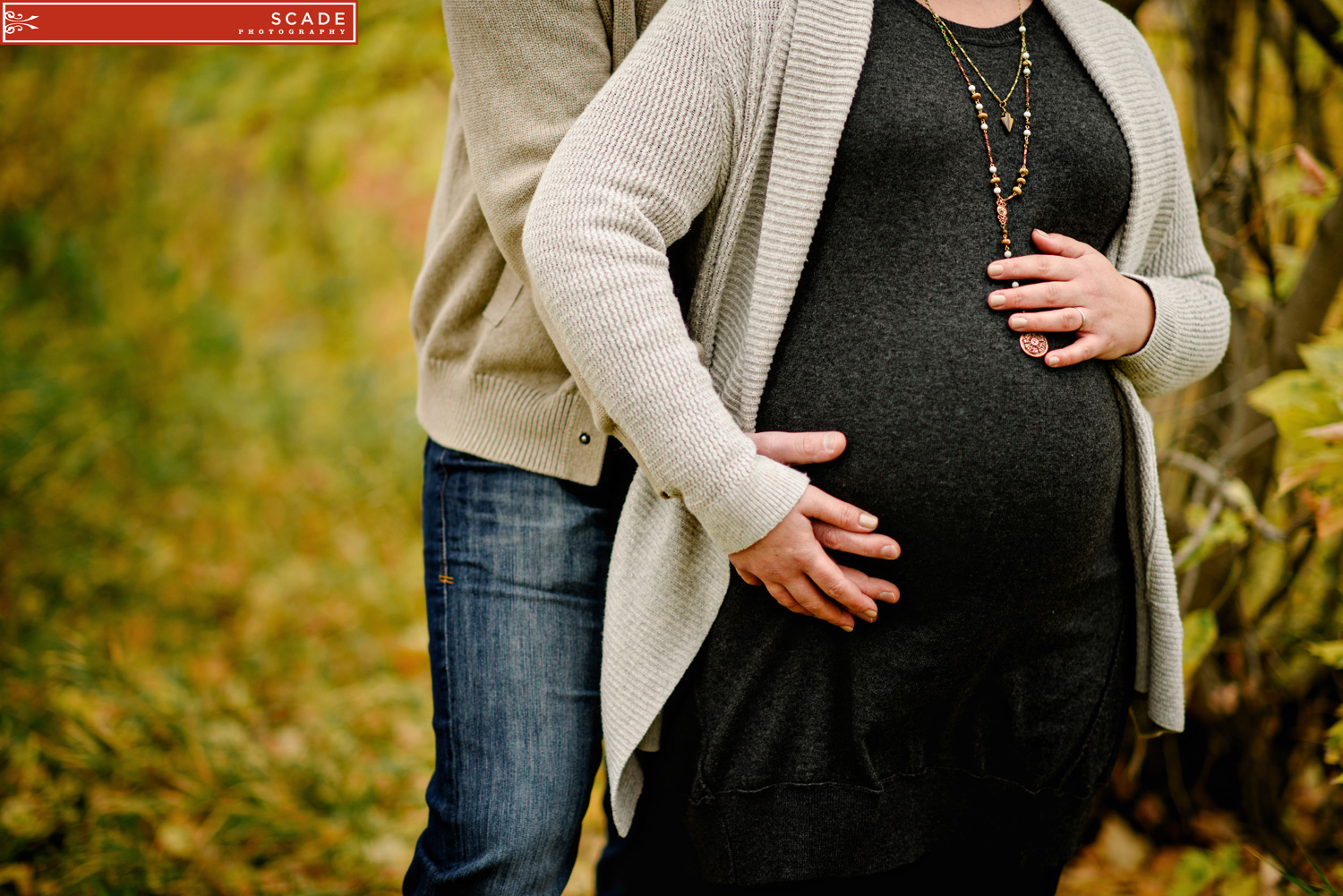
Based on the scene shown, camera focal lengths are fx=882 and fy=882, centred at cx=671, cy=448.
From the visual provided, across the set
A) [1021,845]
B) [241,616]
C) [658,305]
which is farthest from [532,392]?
[241,616]

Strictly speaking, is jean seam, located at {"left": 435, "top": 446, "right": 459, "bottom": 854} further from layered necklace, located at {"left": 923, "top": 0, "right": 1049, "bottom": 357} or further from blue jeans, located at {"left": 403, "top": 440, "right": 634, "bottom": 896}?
layered necklace, located at {"left": 923, "top": 0, "right": 1049, "bottom": 357}

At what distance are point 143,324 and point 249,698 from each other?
7.19ft

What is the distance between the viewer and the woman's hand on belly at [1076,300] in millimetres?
1049

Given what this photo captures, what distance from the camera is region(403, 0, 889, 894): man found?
3.68 ft

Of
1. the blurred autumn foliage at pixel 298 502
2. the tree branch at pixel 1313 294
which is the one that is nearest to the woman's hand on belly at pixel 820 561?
the blurred autumn foliage at pixel 298 502

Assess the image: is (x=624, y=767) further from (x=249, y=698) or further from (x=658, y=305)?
(x=249, y=698)

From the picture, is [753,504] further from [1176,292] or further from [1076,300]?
→ [1176,292]

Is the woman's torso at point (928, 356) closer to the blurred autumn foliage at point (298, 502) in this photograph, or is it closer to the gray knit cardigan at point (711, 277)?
the gray knit cardigan at point (711, 277)

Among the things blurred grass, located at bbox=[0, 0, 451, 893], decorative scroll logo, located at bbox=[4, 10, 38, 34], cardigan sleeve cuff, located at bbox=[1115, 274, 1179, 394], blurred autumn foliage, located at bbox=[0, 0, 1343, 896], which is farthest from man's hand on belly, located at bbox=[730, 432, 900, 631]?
decorative scroll logo, located at bbox=[4, 10, 38, 34]

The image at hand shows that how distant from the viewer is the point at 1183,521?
6.84 feet

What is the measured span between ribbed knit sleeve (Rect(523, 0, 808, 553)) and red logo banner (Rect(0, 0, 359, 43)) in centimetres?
115

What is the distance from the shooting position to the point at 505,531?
49.1 inches

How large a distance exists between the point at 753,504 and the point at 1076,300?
49 centimetres

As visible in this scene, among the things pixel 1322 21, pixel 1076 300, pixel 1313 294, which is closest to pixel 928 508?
pixel 1076 300
